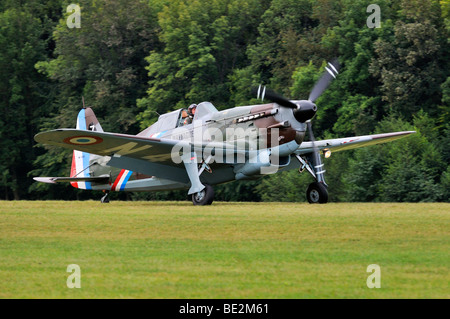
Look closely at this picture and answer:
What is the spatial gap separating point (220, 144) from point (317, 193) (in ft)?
10.2

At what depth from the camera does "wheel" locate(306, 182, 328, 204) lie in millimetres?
21656

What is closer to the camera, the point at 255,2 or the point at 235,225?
the point at 235,225

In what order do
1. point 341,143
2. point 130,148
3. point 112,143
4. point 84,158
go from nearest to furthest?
1. point 112,143
2. point 130,148
3. point 341,143
4. point 84,158

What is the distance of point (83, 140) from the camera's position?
19.9 metres

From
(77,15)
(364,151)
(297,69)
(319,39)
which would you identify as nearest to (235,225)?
(364,151)

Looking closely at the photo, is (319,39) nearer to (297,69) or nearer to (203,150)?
(297,69)

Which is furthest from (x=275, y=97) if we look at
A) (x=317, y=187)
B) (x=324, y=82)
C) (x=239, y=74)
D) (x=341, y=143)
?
(x=239, y=74)

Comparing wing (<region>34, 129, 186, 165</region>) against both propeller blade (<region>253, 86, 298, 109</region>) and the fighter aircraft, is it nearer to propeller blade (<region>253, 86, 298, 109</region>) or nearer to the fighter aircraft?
the fighter aircraft

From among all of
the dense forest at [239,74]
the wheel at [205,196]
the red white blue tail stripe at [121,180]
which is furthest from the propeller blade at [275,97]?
the dense forest at [239,74]

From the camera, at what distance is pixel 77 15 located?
55.4 m

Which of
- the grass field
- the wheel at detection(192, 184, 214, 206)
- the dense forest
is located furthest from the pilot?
the dense forest

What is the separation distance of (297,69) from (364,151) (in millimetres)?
11538

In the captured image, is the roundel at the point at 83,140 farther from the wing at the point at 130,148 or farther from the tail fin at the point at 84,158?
the tail fin at the point at 84,158

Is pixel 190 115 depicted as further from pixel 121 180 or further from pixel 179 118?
pixel 121 180
